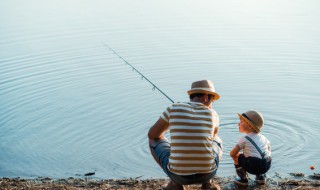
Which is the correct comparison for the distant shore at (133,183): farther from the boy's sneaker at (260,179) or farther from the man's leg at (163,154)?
the man's leg at (163,154)

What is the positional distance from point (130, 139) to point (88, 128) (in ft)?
3.06

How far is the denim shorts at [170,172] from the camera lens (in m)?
4.12

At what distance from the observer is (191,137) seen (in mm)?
4023

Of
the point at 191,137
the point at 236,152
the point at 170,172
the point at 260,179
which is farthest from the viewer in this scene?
the point at 260,179

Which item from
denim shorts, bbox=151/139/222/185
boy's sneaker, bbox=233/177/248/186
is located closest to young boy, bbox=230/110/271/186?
boy's sneaker, bbox=233/177/248/186

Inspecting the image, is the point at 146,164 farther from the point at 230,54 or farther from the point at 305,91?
the point at 230,54

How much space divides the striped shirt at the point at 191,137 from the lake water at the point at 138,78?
1782mm

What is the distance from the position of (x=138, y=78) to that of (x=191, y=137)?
6178mm

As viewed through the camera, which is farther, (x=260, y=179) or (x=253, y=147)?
(x=260, y=179)

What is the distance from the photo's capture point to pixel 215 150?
170 inches

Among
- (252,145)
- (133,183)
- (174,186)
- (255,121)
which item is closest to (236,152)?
(252,145)

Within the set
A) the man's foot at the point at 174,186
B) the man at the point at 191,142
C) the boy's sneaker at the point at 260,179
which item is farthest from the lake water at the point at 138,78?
the man at the point at 191,142

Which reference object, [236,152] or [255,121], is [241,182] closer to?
[236,152]

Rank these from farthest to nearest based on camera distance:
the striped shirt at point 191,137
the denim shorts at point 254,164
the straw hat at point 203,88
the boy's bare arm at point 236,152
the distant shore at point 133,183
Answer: the distant shore at point 133,183 → the boy's bare arm at point 236,152 → the denim shorts at point 254,164 → the straw hat at point 203,88 → the striped shirt at point 191,137
